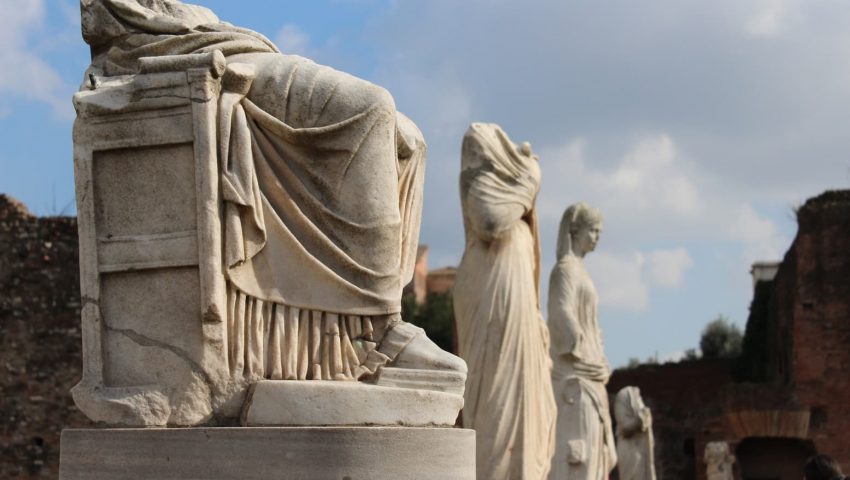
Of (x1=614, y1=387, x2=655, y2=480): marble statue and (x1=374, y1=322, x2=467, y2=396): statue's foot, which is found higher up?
(x1=374, y1=322, x2=467, y2=396): statue's foot

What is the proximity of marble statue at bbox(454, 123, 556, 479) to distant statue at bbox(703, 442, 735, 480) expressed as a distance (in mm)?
18284

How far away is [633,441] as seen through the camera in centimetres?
1731

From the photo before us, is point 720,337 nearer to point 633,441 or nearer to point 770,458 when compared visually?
point 770,458

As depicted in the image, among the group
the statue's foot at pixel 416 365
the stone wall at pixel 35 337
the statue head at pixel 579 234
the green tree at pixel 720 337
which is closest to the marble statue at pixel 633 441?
the statue head at pixel 579 234

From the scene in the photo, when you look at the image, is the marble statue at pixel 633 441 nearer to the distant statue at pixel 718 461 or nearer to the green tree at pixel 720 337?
the distant statue at pixel 718 461

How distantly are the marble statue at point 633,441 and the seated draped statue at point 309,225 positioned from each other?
12134mm

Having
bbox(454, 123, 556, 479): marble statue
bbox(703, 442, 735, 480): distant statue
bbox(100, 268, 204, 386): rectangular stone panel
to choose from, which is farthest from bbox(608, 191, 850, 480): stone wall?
bbox(100, 268, 204, 386): rectangular stone panel

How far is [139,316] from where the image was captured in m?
5.15

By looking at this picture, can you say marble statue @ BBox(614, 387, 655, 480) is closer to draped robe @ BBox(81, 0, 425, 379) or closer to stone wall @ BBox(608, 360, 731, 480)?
draped robe @ BBox(81, 0, 425, 379)

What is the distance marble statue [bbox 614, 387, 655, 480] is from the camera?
1708cm

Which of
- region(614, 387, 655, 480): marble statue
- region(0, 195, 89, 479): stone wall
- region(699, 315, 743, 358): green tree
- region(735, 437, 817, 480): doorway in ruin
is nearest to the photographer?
region(614, 387, 655, 480): marble statue

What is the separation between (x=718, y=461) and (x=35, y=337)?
11979 mm

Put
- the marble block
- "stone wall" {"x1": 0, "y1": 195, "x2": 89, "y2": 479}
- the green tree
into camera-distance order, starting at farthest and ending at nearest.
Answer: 1. the green tree
2. "stone wall" {"x1": 0, "y1": 195, "x2": 89, "y2": 479}
3. the marble block

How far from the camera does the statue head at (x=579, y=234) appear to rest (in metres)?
12.9
